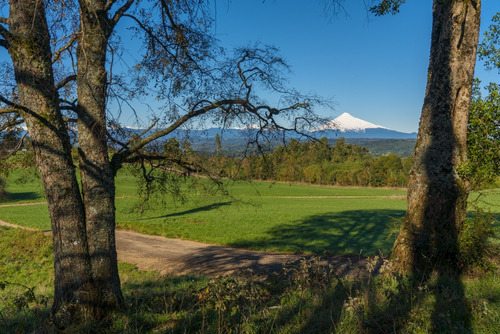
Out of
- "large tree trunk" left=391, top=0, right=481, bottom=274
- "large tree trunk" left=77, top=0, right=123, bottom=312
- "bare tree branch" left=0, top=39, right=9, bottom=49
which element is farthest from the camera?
"large tree trunk" left=391, top=0, right=481, bottom=274

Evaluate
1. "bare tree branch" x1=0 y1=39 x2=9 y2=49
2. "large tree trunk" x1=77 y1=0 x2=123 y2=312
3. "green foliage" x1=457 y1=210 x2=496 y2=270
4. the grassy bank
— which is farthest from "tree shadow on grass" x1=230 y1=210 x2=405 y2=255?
"bare tree branch" x1=0 y1=39 x2=9 y2=49

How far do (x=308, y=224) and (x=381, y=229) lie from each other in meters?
4.29

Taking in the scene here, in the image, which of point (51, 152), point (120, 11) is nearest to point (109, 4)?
point (120, 11)

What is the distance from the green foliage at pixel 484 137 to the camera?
6.60 meters

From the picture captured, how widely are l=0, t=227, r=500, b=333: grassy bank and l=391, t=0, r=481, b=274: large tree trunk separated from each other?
817 mm

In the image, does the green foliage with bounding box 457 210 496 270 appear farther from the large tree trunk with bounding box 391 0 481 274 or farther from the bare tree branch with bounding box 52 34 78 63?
the bare tree branch with bounding box 52 34 78 63

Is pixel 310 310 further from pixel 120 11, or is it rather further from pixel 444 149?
pixel 120 11

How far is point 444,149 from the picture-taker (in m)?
6.48

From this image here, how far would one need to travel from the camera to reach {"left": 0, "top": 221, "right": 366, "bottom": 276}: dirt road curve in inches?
441

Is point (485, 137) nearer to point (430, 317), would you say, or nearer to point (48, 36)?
point (430, 317)

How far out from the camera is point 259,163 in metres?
8.25

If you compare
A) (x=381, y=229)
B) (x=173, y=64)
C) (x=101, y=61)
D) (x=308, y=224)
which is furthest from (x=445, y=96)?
(x=308, y=224)

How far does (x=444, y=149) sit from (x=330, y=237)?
36.7 feet

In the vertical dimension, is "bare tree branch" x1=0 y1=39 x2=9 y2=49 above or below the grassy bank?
above
